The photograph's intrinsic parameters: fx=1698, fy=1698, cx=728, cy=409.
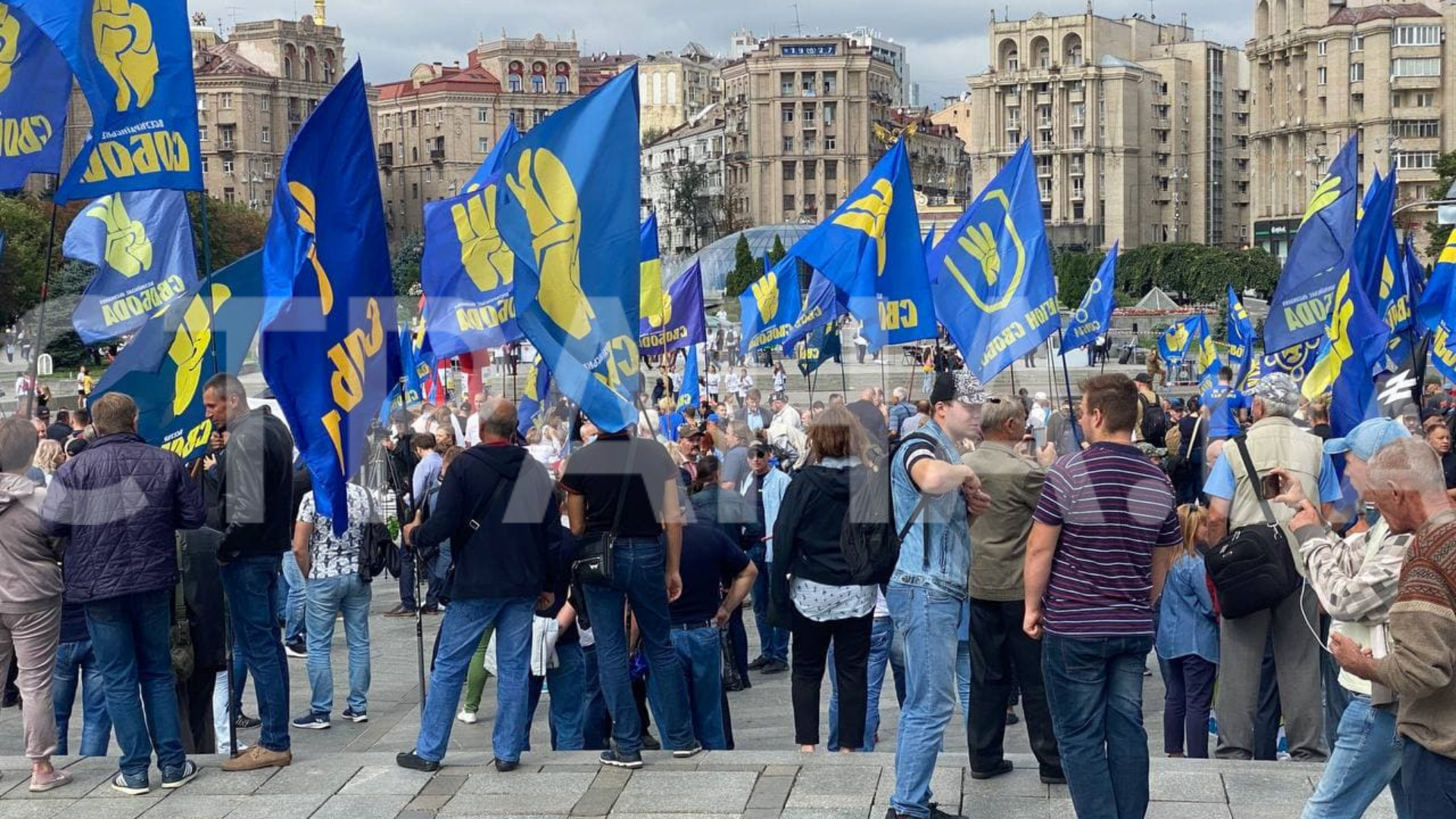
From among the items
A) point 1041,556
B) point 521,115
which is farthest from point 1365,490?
point 521,115

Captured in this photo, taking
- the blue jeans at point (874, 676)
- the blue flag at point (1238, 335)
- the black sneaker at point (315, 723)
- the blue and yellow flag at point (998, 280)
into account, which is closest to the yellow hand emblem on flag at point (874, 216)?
the blue and yellow flag at point (998, 280)

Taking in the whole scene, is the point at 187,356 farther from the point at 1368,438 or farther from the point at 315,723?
the point at 1368,438

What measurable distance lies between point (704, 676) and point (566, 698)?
24.6 inches

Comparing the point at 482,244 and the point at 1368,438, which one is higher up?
the point at 482,244

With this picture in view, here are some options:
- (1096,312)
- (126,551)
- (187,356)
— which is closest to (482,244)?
(187,356)

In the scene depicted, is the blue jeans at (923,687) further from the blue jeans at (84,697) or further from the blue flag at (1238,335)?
the blue flag at (1238,335)

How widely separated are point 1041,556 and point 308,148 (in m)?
3.34

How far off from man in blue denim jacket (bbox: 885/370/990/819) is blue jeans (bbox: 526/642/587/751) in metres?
1.94

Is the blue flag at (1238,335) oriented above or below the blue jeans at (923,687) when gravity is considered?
above

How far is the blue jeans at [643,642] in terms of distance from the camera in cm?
632

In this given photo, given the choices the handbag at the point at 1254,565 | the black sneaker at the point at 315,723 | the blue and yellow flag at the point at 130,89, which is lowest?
the black sneaker at the point at 315,723

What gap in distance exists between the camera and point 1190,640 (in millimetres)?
7156

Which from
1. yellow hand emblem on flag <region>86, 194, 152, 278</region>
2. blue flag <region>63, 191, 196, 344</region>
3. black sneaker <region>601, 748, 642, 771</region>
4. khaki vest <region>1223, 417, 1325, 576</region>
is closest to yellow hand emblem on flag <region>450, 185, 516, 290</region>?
blue flag <region>63, 191, 196, 344</region>

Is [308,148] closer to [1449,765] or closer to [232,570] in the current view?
[232,570]
